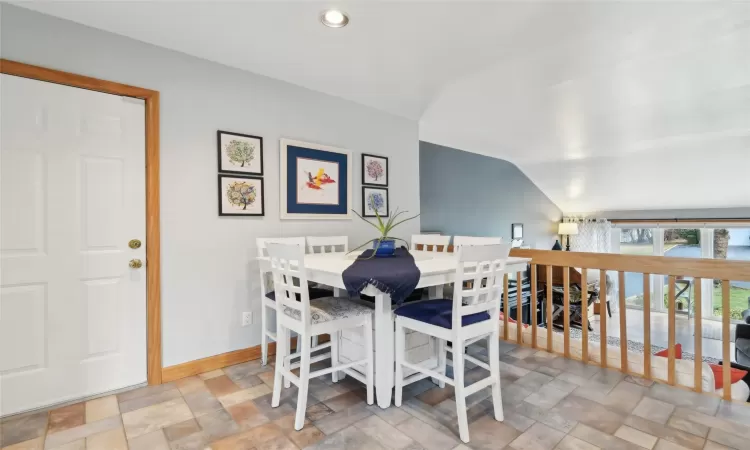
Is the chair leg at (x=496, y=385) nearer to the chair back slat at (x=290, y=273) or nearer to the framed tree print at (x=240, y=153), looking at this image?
the chair back slat at (x=290, y=273)

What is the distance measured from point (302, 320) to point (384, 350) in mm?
483

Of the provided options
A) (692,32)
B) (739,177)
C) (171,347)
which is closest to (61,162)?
(171,347)

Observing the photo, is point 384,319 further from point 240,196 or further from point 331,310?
point 240,196

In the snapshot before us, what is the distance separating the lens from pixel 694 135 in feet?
13.0

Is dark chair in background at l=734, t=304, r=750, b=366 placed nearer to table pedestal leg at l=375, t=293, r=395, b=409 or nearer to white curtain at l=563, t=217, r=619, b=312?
white curtain at l=563, t=217, r=619, b=312

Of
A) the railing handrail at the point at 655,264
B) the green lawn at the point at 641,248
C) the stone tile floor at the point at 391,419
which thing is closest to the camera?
the stone tile floor at the point at 391,419

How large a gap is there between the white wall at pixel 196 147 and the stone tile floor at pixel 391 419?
0.47 meters

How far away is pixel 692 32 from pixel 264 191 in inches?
118

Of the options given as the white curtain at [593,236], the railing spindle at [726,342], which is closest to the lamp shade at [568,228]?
the white curtain at [593,236]

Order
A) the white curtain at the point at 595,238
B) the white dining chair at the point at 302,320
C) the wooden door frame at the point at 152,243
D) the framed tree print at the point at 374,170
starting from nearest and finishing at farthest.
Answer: the white dining chair at the point at 302,320 → the wooden door frame at the point at 152,243 → the framed tree print at the point at 374,170 → the white curtain at the point at 595,238

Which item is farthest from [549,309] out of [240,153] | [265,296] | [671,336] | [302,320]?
[240,153]

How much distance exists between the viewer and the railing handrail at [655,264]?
2.02 m

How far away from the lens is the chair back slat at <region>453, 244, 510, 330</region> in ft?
5.52

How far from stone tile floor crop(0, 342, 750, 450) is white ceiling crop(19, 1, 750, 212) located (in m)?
2.19
